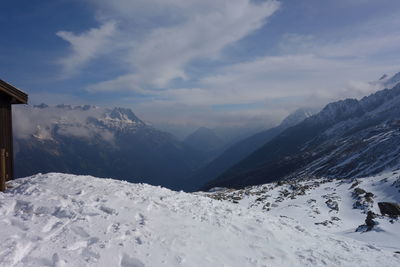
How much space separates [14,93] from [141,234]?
11595 mm

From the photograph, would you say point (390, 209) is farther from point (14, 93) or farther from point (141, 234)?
point (14, 93)

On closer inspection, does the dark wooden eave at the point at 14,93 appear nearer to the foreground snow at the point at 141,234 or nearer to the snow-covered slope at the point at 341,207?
the foreground snow at the point at 141,234

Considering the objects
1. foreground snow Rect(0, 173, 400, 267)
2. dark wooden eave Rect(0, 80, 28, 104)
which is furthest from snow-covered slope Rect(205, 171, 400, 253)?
dark wooden eave Rect(0, 80, 28, 104)

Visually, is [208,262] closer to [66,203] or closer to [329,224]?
[66,203]

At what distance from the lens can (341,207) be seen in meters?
39.8

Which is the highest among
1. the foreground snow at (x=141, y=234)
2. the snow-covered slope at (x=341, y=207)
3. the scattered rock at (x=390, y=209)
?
the foreground snow at (x=141, y=234)

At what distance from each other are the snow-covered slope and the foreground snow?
600cm

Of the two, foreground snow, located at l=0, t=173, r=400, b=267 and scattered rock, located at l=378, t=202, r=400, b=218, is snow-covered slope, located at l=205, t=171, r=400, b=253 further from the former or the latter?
foreground snow, located at l=0, t=173, r=400, b=267

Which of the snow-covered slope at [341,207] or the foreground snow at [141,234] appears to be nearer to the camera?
the foreground snow at [141,234]

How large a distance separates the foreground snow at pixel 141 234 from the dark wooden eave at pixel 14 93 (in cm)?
451

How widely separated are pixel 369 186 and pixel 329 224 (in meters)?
28.8

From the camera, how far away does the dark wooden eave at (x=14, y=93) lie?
58.1 ft

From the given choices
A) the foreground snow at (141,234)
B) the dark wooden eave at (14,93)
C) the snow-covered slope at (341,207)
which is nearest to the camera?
the foreground snow at (141,234)

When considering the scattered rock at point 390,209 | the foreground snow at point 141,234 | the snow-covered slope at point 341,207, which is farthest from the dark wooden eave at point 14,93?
the scattered rock at point 390,209
